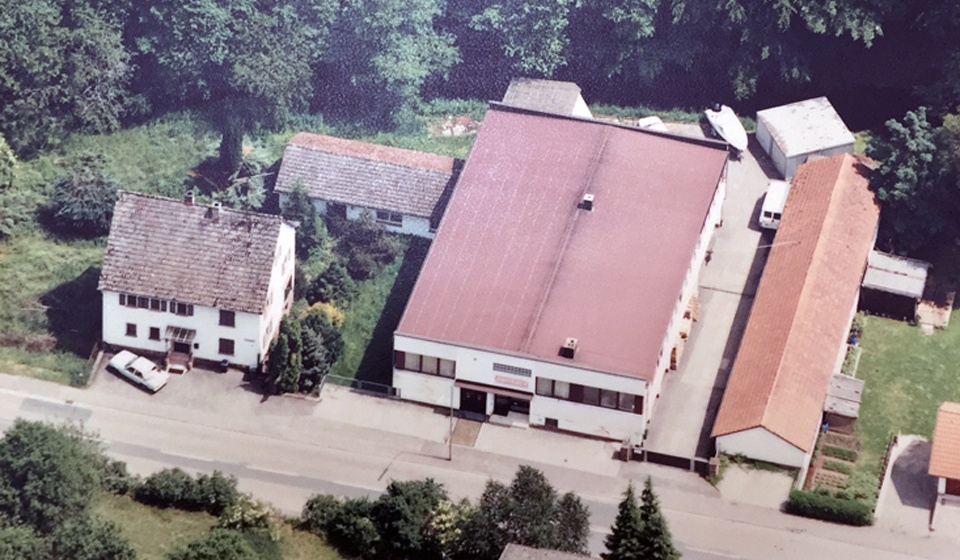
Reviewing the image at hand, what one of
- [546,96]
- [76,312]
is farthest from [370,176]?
[76,312]

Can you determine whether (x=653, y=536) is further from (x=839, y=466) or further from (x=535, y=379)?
(x=839, y=466)

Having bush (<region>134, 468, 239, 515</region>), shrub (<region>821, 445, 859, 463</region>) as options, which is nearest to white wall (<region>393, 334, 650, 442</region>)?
shrub (<region>821, 445, 859, 463</region>)

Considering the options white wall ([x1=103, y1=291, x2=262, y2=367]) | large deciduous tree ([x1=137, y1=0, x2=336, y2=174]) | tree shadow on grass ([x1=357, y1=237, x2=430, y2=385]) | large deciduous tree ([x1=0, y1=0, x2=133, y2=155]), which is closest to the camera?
white wall ([x1=103, y1=291, x2=262, y2=367])

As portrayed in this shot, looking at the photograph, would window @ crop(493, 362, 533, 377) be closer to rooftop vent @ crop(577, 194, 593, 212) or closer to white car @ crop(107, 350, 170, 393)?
rooftop vent @ crop(577, 194, 593, 212)

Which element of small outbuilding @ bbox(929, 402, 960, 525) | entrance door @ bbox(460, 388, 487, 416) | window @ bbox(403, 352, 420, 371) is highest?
small outbuilding @ bbox(929, 402, 960, 525)

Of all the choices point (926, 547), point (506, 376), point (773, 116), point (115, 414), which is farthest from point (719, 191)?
point (115, 414)

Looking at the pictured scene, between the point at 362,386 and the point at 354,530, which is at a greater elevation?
the point at 362,386

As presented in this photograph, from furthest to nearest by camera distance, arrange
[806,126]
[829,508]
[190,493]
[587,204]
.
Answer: [806,126], [587,204], [829,508], [190,493]
